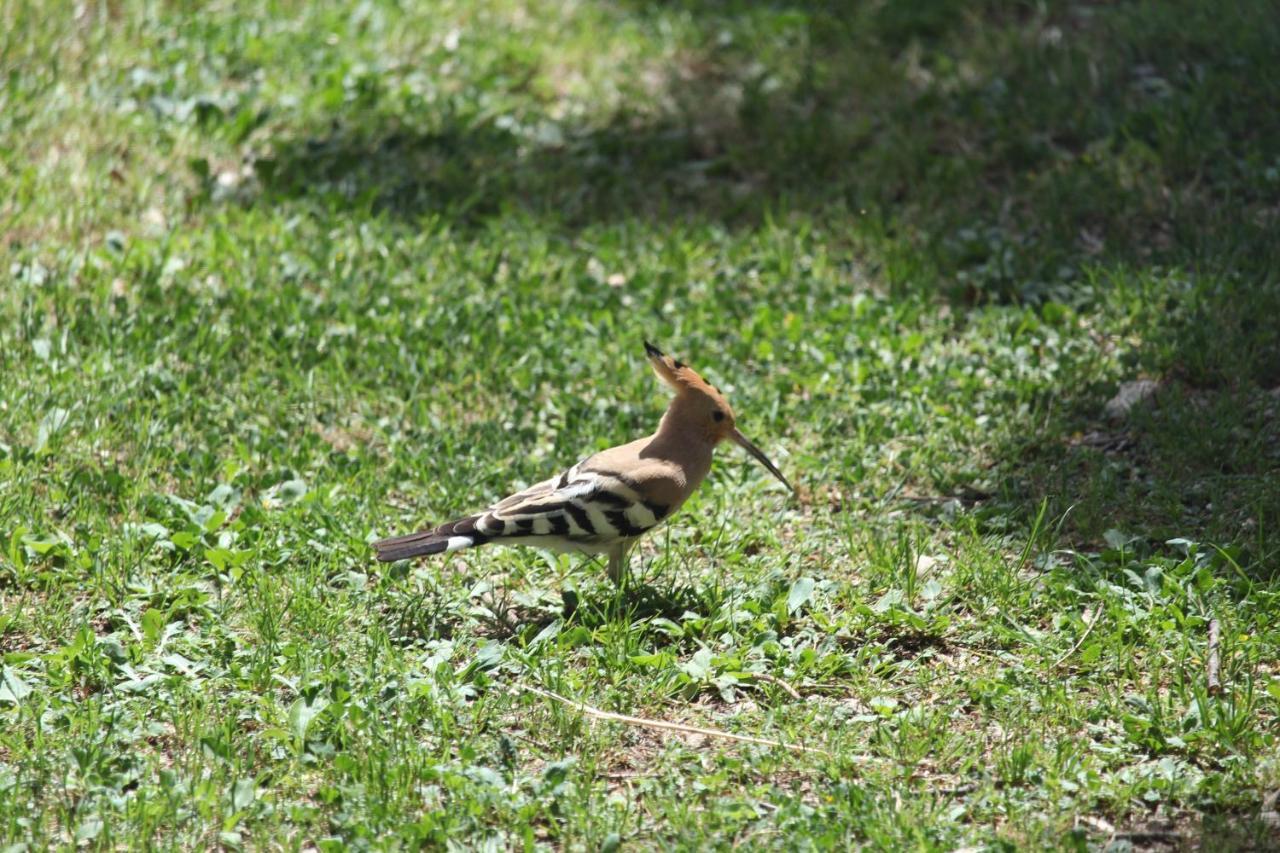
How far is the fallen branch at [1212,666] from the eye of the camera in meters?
3.79

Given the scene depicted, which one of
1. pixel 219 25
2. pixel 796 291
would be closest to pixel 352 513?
pixel 796 291

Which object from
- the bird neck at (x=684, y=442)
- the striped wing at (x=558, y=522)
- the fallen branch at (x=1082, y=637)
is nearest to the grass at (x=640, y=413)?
the fallen branch at (x=1082, y=637)

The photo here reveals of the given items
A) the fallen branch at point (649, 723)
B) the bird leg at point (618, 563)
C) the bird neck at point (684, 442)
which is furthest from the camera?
the bird neck at point (684, 442)

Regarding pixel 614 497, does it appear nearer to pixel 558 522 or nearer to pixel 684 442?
pixel 558 522

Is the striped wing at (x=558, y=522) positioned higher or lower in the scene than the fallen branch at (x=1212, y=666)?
higher

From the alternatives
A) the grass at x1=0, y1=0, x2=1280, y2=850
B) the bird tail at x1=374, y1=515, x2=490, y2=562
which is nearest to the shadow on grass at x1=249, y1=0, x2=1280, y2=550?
the grass at x1=0, y1=0, x2=1280, y2=850

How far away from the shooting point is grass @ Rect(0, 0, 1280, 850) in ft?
11.6

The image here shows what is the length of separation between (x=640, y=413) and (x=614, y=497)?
1243 millimetres

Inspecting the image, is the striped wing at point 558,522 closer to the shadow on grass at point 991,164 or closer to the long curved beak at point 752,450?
the long curved beak at point 752,450

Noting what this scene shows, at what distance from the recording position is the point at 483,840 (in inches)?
129

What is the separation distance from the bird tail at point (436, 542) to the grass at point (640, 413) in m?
0.21

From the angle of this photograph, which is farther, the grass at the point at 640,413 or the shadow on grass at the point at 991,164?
the shadow on grass at the point at 991,164

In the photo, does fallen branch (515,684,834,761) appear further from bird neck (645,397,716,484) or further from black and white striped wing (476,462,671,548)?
bird neck (645,397,716,484)

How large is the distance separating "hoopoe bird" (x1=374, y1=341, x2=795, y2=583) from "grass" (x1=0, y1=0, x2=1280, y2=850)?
218 millimetres
